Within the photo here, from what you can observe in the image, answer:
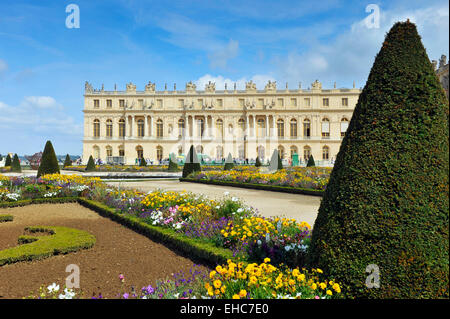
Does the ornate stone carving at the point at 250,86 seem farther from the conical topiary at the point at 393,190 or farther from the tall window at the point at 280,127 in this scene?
the conical topiary at the point at 393,190

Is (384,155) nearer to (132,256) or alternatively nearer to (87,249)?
(132,256)

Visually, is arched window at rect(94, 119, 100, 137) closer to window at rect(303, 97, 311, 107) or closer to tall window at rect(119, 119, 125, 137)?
tall window at rect(119, 119, 125, 137)

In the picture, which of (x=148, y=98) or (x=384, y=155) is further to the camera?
(x=148, y=98)

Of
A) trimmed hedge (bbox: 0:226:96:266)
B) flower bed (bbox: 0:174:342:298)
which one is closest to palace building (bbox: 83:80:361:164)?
flower bed (bbox: 0:174:342:298)

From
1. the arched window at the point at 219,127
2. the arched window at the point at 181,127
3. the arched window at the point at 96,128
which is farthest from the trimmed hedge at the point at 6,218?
the arched window at the point at 96,128

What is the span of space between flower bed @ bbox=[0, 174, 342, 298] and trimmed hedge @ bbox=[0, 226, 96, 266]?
1070mm

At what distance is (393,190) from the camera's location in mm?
2357

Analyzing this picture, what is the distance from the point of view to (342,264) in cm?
244

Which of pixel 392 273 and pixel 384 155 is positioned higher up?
pixel 384 155

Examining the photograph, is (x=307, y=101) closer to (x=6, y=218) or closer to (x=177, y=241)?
(x=6, y=218)

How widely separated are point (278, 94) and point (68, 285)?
48929 millimetres

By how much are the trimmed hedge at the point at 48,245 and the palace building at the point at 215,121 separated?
43923mm
